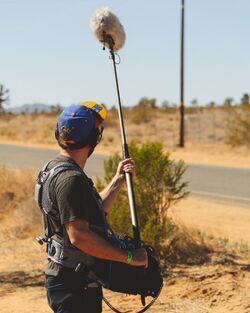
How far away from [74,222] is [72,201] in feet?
0.32

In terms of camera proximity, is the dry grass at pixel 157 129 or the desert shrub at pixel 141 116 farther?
the desert shrub at pixel 141 116

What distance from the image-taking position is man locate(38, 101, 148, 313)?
111 inches

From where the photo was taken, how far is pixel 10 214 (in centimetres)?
986

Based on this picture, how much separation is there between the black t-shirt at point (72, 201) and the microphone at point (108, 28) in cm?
117

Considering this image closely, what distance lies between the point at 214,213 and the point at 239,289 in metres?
5.18

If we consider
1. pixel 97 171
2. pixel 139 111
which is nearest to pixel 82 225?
pixel 97 171

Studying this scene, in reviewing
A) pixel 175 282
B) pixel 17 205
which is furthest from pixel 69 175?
pixel 17 205

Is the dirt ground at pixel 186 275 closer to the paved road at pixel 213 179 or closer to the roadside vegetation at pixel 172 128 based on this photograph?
the paved road at pixel 213 179

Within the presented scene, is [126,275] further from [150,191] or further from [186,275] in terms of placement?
[150,191]

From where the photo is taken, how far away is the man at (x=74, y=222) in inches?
111

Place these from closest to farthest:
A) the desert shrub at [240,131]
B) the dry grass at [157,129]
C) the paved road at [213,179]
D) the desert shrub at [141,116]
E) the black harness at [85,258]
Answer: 1. the black harness at [85,258]
2. the paved road at [213,179]
3. the desert shrub at [240,131]
4. the dry grass at [157,129]
5. the desert shrub at [141,116]

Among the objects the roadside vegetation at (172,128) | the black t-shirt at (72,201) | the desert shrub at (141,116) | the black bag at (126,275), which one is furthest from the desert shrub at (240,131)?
the black t-shirt at (72,201)

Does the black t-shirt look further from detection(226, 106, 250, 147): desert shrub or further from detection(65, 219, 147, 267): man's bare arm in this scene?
detection(226, 106, 250, 147): desert shrub

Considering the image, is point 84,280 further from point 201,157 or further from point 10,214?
point 201,157
